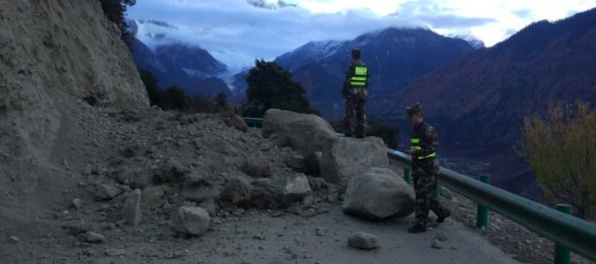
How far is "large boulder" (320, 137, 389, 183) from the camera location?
961 cm

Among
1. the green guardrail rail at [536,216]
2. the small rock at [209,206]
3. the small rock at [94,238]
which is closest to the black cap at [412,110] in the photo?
the green guardrail rail at [536,216]

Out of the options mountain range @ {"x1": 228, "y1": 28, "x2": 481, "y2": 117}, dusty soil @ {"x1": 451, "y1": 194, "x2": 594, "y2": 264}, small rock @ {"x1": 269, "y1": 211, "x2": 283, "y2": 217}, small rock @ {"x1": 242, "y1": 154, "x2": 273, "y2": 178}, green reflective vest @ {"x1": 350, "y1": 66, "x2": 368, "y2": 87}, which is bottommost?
dusty soil @ {"x1": 451, "y1": 194, "x2": 594, "y2": 264}

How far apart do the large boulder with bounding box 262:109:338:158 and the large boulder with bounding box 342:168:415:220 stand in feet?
13.1

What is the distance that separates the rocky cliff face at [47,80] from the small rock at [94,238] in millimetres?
1251

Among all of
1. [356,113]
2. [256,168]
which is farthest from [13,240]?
[356,113]

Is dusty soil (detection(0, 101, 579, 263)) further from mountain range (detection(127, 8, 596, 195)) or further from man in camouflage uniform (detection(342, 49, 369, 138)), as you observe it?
mountain range (detection(127, 8, 596, 195))

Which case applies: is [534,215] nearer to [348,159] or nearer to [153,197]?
[348,159]

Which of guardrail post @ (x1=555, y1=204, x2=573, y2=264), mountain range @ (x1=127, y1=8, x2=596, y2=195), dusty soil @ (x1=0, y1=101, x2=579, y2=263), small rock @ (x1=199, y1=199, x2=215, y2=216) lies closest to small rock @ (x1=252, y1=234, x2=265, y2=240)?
dusty soil @ (x1=0, y1=101, x2=579, y2=263)

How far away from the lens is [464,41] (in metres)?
156

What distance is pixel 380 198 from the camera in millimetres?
7652

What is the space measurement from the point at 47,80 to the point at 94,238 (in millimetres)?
5316

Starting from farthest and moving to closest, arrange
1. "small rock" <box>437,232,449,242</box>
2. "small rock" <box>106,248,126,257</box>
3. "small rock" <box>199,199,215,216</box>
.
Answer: "small rock" <box>199,199,215,216</box>, "small rock" <box>437,232,449,242</box>, "small rock" <box>106,248,126,257</box>

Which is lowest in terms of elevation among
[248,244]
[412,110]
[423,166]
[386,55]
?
[248,244]

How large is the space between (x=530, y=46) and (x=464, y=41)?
1933 inches
